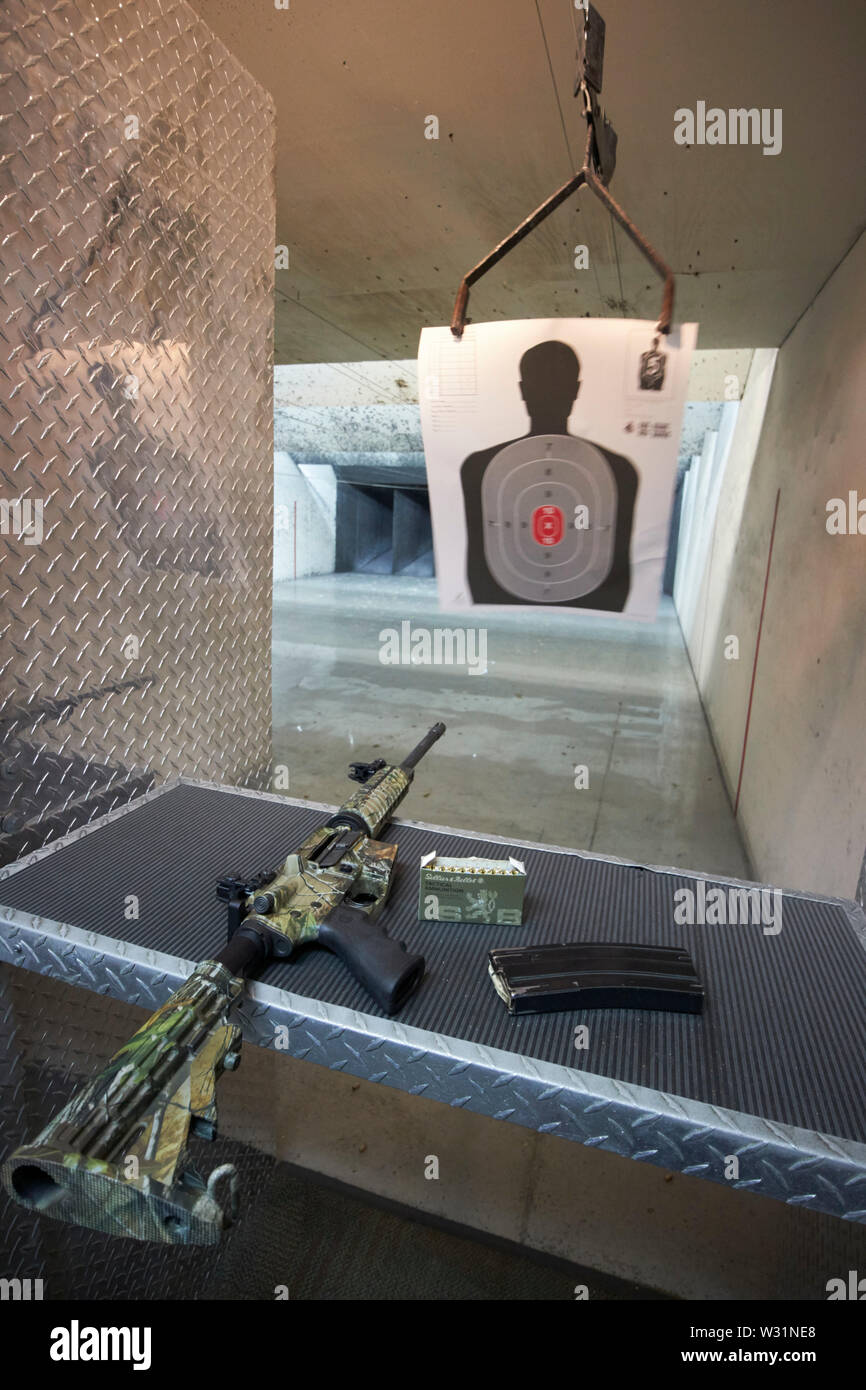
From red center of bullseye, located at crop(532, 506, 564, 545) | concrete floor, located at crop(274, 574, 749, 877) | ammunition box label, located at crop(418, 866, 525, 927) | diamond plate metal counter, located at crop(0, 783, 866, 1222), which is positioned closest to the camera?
diamond plate metal counter, located at crop(0, 783, 866, 1222)

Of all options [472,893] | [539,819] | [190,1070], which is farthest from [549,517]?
[539,819]

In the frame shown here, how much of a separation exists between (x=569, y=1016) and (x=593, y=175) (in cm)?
133

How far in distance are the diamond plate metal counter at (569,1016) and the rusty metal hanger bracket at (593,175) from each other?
0.98 metres

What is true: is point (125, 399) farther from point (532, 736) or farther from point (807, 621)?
point (532, 736)

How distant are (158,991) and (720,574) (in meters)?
4.98

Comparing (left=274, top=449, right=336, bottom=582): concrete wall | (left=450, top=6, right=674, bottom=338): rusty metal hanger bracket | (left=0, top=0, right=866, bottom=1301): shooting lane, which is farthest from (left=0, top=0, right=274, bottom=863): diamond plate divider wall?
(left=274, top=449, right=336, bottom=582): concrete wall

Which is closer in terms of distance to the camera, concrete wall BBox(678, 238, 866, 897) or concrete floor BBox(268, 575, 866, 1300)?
concrete floor BBox(268, 575, 866, 1300)

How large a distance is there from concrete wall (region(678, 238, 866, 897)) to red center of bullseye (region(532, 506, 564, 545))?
995mm

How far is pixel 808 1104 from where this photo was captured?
796 mm

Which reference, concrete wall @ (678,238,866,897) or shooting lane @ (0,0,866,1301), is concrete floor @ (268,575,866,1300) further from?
concrete wall @ (678,238,866,897)

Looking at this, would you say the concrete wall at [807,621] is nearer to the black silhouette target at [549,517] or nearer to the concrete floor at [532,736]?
the concrete floor at [532,736]

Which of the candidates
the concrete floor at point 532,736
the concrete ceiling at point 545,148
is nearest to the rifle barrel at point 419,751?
the concrete floor at point 532,736

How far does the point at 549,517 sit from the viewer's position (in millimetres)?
1389

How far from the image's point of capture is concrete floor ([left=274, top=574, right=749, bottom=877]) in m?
3.38
